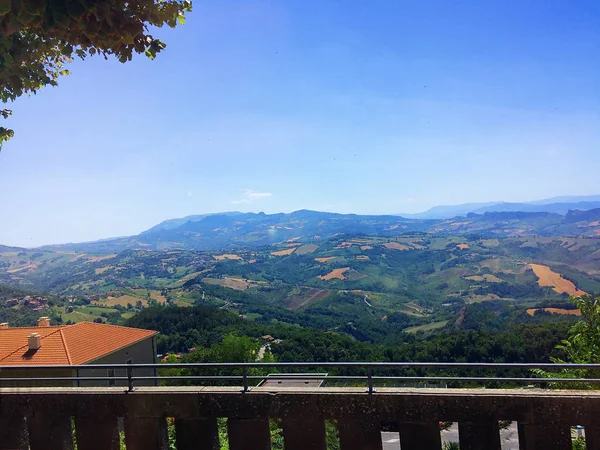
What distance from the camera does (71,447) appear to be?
4.76m

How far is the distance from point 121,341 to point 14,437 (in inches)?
806

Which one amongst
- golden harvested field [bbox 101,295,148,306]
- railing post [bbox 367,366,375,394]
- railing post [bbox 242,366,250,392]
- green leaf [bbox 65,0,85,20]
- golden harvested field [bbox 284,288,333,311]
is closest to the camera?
green leaf [bbox 65,0,85,20]

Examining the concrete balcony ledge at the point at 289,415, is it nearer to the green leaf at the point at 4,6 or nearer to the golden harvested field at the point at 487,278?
the green leaf at the point at 4,6

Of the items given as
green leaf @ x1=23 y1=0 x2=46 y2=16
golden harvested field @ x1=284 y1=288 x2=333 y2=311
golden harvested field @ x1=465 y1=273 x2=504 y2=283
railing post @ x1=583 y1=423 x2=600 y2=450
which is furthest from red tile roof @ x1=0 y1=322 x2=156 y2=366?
golden harvested field @ x1=465 y1=273 x2=504 y2=283

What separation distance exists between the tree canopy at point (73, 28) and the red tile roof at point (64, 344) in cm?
1686

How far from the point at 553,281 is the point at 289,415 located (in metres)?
179

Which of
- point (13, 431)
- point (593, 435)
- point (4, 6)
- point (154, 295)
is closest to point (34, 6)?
point (4, 6)

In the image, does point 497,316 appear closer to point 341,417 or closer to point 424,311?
point 424,311

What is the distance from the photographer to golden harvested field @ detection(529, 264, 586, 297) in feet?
463

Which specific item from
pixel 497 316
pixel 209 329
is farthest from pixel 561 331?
pixel 497 316

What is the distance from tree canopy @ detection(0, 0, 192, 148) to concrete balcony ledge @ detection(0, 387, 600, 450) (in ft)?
13.1

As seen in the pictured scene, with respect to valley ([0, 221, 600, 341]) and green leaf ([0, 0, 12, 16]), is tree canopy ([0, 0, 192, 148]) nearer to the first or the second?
green leaf ([0, 0, 12, 16])

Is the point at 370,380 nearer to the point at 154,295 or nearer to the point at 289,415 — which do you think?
the point at 289,415

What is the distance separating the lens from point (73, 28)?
4699 millimetres
